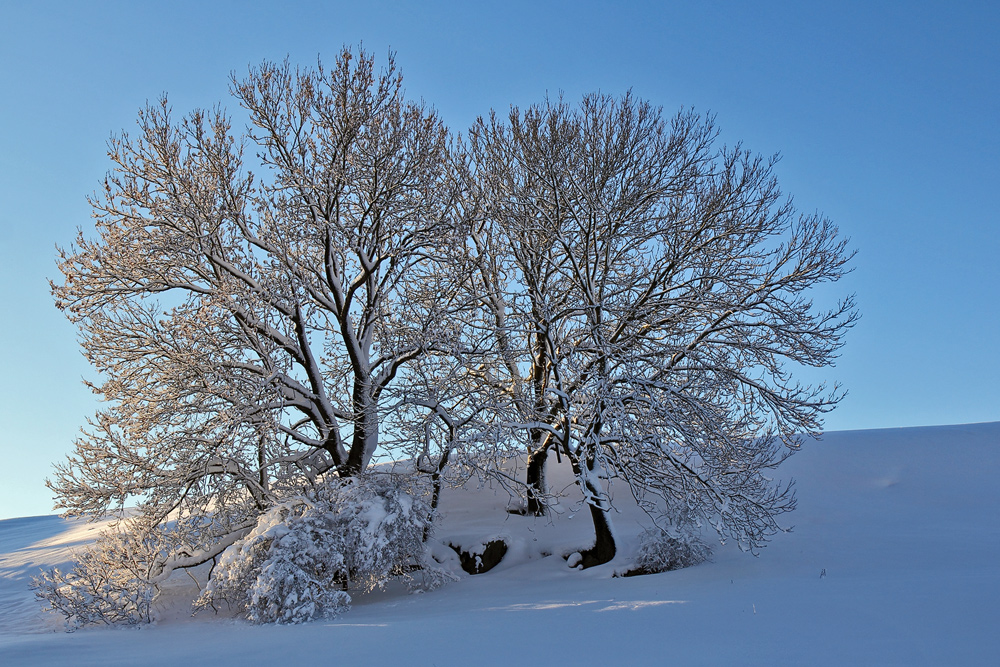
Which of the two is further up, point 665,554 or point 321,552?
point 321,552

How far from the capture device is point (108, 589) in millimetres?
11117

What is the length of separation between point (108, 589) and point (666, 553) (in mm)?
9425

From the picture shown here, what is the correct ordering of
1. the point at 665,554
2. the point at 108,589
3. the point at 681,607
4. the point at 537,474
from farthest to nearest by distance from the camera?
the point at 537,474 < the point at 665,554 < the point at 108,589 < the point at 681,607

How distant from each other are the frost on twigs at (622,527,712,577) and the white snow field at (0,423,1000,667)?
41 centimetres

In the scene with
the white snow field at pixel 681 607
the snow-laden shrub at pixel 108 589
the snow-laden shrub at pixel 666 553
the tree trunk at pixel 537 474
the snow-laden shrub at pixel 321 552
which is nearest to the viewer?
the white snow field at pixel 681 607

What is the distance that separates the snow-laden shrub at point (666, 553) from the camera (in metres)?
11.6

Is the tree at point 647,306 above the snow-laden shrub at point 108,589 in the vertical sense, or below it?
above

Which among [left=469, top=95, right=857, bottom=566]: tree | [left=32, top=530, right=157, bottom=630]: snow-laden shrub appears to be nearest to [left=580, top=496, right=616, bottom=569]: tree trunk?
[left=469, top=95, right=857, bottom=566]: tree

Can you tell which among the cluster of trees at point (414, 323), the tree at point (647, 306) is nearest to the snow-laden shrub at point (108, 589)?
the cluster of trees at point (414, 323)

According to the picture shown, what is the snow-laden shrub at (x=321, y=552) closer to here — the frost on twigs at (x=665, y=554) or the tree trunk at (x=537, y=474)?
the frost on twigs at (x=665, y=554)

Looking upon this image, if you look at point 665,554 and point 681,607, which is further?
point 665,554

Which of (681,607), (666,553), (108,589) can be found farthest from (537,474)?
(108,589)

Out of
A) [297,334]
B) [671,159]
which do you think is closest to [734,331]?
[671,159]

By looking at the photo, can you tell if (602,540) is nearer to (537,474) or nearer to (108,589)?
(537,474)
